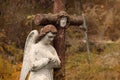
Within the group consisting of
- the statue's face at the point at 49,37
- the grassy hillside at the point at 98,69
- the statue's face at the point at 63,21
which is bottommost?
the grassy hillside at the point at 98,69

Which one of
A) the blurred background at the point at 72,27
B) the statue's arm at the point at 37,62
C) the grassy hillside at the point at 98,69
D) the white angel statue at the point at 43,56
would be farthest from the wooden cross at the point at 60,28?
the blurred background at the point at 72,27

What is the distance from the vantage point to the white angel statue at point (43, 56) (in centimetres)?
412

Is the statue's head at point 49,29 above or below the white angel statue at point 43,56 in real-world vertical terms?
above

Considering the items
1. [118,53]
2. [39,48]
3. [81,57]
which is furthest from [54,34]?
[81,57]

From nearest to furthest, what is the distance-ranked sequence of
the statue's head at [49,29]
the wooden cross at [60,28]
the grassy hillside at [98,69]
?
the statue's head at [49,29], the wooden cross at [60,28], the grassy hillside at [98,69]

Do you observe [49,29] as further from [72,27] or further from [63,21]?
[72,27]

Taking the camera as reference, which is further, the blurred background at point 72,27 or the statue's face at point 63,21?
the blurred background at point 72,27

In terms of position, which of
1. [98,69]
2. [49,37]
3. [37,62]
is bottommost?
[98,69]

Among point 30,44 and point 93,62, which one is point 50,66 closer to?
point 30,44

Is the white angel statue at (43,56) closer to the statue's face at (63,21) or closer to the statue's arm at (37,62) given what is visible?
the statue's arm at (37,62)

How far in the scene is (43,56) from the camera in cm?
418

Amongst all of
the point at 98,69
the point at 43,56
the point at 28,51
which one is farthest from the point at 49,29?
the point at 98,69

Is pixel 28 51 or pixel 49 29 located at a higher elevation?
pixel 49 29

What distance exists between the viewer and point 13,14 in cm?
945
